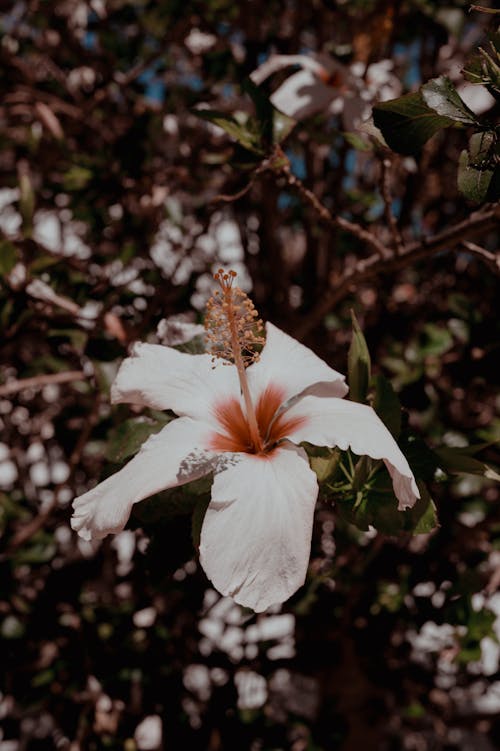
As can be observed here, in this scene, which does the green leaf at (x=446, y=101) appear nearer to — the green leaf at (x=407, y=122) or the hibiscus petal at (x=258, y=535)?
the green leaf at (x=407, y=122)

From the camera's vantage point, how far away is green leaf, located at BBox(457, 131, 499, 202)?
2.70 ft

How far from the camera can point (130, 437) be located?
101 cm

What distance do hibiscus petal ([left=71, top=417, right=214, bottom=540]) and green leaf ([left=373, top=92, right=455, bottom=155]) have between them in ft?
1.56

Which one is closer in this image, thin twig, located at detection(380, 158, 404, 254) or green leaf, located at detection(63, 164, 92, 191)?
thin twig, located at detection(380, 158, 404, 254)

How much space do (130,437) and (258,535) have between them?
13.2 inches

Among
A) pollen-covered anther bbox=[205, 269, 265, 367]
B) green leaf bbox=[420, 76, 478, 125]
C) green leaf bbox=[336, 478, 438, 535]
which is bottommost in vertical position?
green leaf bbox=[336, 478, 438, 535]

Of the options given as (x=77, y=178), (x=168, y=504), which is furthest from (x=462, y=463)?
(x=77, y=178)

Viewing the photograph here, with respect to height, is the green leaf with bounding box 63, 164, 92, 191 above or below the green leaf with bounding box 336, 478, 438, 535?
below

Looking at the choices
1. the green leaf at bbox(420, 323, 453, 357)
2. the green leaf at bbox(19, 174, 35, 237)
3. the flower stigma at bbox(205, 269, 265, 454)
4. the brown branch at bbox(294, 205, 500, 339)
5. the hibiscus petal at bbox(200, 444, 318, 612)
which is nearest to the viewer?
the hibiscus petal at bbox(200, 444, 318, 612)

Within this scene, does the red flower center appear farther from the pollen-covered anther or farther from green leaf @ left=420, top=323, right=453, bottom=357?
green leaf @ left=420, top=323, right=453, bottom=357

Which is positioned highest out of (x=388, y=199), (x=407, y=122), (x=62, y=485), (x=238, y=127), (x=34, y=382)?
(x=407, y=122)

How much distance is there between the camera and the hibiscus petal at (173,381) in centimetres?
94

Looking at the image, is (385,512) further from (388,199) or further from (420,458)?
(388,199)

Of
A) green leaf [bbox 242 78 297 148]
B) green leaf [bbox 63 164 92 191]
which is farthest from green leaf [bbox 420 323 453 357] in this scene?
green leaf [bbox 63 164 92 191]
